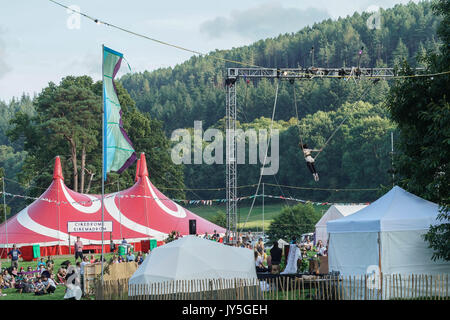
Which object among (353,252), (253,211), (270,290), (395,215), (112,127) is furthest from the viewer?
(253,211)

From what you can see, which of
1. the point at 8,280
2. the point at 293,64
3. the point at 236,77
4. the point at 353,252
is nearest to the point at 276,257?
the point at 353,252

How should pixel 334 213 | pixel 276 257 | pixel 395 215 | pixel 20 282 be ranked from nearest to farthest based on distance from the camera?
pixel 395 215
pixel 276 257
pixel 20 282
pixel 334 213

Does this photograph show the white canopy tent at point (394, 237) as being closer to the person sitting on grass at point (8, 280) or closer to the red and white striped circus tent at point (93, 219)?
the person sitting on grass at point (8, 280)

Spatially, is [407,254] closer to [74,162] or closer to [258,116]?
[74,162]

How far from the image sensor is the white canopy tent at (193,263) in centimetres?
1482

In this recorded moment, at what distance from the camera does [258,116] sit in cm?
10394

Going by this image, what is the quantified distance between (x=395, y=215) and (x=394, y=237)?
18.1 inches

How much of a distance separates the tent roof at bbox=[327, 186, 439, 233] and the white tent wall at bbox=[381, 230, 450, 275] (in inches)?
5.9

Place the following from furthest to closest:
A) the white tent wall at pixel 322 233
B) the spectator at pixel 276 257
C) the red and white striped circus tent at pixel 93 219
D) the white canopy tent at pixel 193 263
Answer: the white tent wall at pixel 322 233 → the red and white striped circus tent at pixel 93 219 → the spectator at pixel 276 257 → the white canopy tent at pixel 193 263

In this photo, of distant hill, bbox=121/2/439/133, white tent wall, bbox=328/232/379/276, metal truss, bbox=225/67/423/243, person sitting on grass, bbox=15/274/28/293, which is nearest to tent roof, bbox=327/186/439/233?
white tent wall, bbox=328/232/379/276

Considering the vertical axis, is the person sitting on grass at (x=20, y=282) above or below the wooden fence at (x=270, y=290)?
below

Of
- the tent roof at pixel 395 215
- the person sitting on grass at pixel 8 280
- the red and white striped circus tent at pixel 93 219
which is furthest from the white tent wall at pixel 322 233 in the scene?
the tent roof at pixel 395 215

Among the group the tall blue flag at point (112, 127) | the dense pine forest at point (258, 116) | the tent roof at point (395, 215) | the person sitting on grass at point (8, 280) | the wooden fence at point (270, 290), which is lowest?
the person sitting on grass at point (8, 280)

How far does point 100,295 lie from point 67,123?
33833 millimetres
